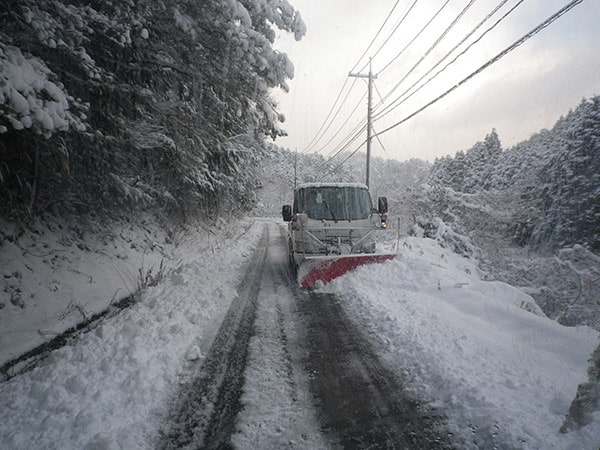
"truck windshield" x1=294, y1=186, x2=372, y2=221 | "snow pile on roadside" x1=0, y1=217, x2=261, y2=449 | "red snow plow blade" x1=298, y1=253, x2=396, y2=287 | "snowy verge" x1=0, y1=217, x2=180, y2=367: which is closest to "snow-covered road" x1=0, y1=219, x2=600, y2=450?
"snow pile on roadside" x1=0, y1=217, x2=261, y2=449

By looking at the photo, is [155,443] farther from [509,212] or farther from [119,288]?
[509,212]

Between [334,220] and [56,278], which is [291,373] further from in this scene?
[334,220]

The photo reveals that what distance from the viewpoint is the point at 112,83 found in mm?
4363

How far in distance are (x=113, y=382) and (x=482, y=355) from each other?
4.04 metres

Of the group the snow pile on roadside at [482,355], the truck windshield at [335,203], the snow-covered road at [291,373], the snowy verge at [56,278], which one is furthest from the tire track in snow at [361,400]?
the truck windshield at [335,203]

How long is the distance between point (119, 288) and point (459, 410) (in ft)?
20.5

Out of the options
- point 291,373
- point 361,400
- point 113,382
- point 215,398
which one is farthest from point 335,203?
point 113,382

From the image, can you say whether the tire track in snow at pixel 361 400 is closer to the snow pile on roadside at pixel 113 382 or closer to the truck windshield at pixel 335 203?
the snow pile on roadside at pixel 113 382

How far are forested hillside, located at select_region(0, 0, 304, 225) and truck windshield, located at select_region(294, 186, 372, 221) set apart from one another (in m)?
2.58

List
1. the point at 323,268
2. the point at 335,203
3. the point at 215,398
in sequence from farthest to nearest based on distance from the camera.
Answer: the point at 335,203 → the point at 323,268 → the point at 215,398

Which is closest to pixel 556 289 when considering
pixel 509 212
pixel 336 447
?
pixel 509 212

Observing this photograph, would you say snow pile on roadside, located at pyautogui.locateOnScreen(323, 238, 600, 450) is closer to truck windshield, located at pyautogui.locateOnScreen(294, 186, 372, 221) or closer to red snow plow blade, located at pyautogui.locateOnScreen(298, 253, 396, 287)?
red snow plow blade, located at pyautogui.locateOnScreen(298, 253, 396, 287)

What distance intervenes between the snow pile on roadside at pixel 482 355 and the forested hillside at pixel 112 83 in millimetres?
4258

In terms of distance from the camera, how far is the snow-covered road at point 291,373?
2566 millimetres
